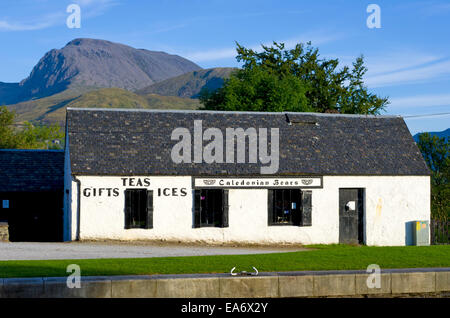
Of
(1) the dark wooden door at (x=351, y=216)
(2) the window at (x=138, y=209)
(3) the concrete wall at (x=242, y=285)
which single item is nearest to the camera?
(3) the concrete wall at (x=242, y=285)

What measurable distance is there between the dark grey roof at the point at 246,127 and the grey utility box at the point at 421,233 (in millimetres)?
2128

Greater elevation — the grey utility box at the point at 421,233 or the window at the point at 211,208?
the window at the point at 211,208

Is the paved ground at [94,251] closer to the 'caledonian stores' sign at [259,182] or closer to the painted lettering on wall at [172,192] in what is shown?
the painted lettering on wall at [172,192]

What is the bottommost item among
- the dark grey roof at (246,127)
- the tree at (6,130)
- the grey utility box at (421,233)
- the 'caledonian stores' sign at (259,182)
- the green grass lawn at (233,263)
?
the grey utility box at (421,233)

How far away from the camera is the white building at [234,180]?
22000 millimetres

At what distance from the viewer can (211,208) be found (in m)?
22.8

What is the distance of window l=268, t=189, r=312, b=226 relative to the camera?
2322 centimetres

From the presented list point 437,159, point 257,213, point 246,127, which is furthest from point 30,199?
point 437,159

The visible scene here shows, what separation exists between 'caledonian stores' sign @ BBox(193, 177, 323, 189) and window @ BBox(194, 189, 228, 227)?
298mm

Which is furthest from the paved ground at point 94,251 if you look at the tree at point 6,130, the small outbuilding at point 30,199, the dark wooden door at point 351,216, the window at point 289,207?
the tree at point 6,130

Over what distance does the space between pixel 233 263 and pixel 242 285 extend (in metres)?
2.28

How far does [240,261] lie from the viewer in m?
14.4

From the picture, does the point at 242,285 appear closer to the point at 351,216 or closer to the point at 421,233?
the point at 351,216
